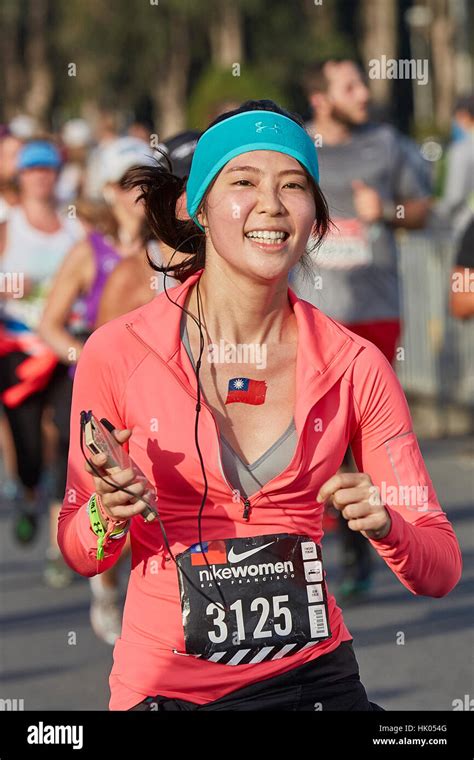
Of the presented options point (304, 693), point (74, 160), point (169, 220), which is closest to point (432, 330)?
point (74, 160)

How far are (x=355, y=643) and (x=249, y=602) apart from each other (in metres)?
3.49

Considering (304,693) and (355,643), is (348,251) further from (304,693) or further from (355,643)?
(304,693)

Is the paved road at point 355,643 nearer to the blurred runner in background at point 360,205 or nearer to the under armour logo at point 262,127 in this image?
the blurred runner in background at point 360,205

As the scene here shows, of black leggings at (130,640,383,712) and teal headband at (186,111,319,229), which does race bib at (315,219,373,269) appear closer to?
teal headband at (186,111,319,229)

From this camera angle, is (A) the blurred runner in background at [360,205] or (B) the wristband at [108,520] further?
(A) the blurred runner in background at [360,205]

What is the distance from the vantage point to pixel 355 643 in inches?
263

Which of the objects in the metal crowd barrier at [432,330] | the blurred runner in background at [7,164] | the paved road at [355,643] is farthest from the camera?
the metal crowd barrier at [432,330]

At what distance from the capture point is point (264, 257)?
10.7 feet

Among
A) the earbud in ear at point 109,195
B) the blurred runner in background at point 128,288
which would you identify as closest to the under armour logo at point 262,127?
the blurred runner in background at point 128,288

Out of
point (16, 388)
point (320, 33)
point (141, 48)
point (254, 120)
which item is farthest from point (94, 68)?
point (254, 120)

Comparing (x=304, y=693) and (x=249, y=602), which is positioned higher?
(x=249, y=602)

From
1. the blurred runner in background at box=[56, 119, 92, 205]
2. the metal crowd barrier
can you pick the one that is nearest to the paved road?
the metal crowd barrier

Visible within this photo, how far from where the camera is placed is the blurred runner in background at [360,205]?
305 inches

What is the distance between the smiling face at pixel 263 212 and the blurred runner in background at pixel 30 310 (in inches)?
185
